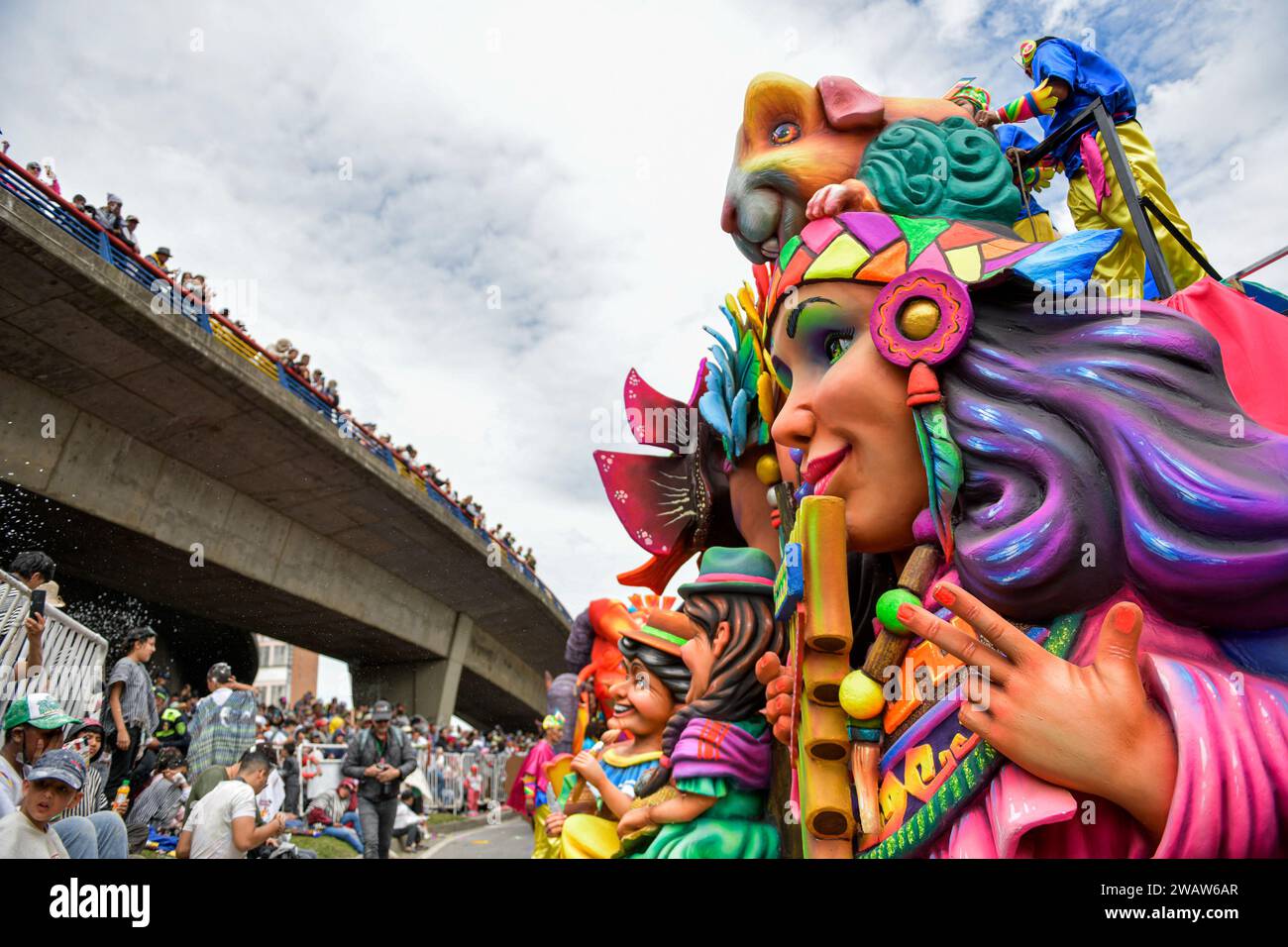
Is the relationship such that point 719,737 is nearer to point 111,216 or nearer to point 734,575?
point 734,575

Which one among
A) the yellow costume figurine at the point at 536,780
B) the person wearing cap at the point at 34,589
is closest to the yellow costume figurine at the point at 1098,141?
the yellow costume figurine at the point at 536,780

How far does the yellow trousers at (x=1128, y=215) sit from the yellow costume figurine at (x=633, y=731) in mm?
2351

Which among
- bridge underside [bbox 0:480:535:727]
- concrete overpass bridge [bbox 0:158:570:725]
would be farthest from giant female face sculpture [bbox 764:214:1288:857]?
bridge underside [bbox 0:480:535:727]

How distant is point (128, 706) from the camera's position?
535 centimetres

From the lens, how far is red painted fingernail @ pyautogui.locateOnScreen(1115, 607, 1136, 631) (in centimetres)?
153

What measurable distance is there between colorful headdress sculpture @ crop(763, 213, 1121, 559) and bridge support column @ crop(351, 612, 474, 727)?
58.4ft

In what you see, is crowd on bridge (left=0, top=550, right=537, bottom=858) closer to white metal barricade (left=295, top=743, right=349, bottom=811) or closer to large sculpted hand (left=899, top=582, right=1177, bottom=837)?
white metal barricade (left=295, top=743, right=349, bottom=811)

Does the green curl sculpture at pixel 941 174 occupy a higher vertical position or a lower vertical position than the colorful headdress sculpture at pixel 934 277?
higher

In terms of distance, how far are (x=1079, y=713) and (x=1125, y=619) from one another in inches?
7.7

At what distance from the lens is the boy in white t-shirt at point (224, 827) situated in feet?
12.6

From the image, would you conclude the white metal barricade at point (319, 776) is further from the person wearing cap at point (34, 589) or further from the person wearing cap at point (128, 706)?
the person wearing cap at point (34, 589)

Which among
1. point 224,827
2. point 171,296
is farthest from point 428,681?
point 224,827
